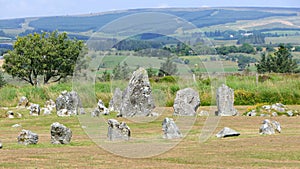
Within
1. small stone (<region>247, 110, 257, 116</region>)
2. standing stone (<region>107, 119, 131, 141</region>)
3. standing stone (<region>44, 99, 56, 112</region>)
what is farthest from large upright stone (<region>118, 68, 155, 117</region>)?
standing stone (<region>107, 119, 131, 141</region>)

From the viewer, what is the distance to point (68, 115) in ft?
112

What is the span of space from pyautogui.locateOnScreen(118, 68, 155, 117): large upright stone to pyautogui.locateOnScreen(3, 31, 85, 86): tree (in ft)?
114

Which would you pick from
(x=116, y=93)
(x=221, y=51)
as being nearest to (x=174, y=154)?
(x=116, y=93)

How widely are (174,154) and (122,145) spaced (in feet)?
8.70

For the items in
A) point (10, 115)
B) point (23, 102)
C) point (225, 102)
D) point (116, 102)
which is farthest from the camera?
point (23, 102)

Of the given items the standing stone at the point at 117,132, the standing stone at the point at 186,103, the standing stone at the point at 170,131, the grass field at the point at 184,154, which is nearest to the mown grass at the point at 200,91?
the standing stone at the point at 186,103

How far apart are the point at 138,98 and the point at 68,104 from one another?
389 centimetres

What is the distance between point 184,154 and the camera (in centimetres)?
1820

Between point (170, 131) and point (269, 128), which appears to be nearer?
point (170, 131)

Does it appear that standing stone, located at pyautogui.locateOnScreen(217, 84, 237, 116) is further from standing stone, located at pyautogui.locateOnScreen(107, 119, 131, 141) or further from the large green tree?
the large green tree

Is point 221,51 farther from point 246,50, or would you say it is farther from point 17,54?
point 17,54

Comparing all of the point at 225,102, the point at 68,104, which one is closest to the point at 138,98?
the point at 68,104

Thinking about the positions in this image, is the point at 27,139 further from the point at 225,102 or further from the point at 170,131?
the point at 225,102

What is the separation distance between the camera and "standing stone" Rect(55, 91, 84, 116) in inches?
1352
